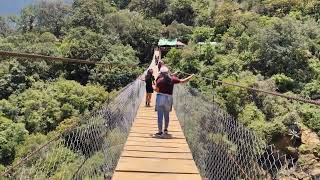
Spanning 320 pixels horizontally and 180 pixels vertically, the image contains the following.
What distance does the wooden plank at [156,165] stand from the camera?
356cm

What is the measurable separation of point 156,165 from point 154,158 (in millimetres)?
225

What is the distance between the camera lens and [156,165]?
3.71m

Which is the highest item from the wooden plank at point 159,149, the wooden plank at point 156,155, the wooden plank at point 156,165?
the wooden plank at point 159,149

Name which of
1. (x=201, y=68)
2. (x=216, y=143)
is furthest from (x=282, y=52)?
(x=216, y=143)

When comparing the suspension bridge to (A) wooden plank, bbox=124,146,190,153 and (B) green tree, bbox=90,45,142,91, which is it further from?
(B) green tree, bbox=90,45,142,91

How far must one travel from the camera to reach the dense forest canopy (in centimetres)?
1510

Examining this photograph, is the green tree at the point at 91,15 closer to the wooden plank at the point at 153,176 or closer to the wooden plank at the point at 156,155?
the wooden plank at the point at 156,155

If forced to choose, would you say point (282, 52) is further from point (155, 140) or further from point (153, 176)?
point (153, 176)

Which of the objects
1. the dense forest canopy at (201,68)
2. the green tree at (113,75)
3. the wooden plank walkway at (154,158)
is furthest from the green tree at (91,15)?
the wooden plank walkway at (154,158)

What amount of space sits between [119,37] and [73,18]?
17.6 ft

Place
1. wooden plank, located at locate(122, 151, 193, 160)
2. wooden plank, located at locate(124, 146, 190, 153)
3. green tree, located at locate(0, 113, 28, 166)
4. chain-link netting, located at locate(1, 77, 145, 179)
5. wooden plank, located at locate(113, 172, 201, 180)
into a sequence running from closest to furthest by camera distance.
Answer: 1. wooden plank, located at locate(113, 172, 201, 180)
2. chain-link netting, located at locate(1, 77, 145, 179)
3. wooden plank, located at locate(122, 151, 193, 160)
4. wooden plank, located at locate(124, 146, 190, 153)
5. green tree, located at locate(0, 113, 28, 166)

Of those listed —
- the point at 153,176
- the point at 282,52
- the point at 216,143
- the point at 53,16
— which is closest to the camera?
the point at 153,176

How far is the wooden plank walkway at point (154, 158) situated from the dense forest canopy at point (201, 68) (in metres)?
9.14

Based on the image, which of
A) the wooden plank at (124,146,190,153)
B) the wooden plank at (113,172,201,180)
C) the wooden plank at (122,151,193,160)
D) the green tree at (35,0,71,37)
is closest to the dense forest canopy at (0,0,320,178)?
the green tree at (35,0,71,37)
